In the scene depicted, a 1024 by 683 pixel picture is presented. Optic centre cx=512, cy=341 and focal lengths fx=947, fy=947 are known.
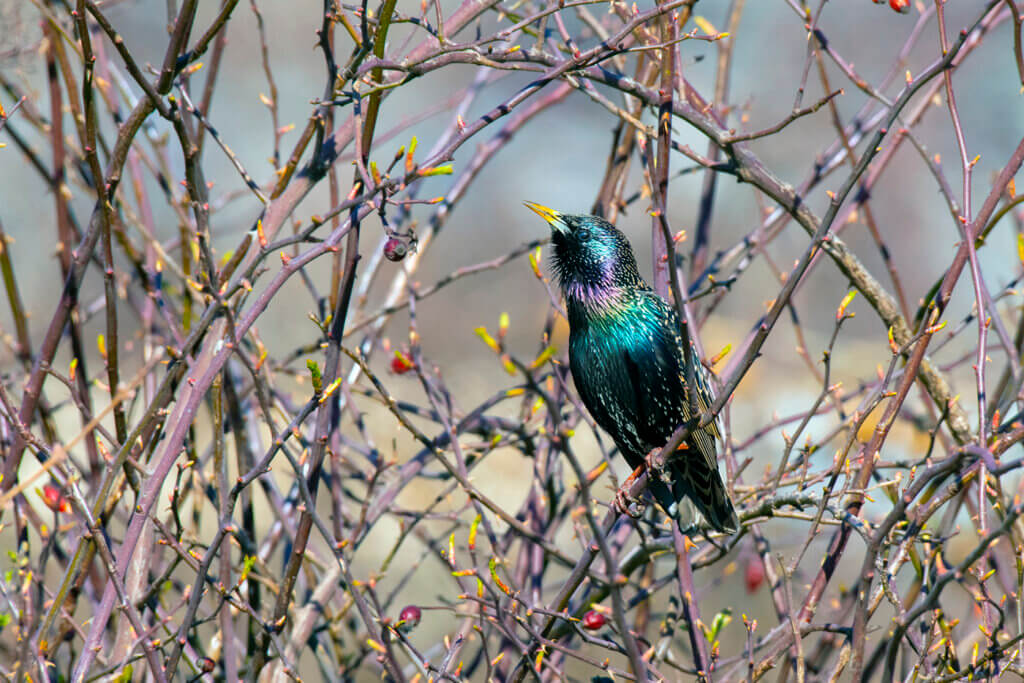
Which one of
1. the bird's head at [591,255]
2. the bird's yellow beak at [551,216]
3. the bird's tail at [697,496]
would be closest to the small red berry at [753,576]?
the bird's tail at [697,496]

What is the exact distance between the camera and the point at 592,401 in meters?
2.85

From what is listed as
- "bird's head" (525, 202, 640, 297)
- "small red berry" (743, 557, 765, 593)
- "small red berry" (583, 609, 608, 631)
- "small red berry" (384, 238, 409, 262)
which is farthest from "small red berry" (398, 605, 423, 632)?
"small red berry" (743, 557, 765, 593)

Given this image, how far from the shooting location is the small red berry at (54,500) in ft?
7.68

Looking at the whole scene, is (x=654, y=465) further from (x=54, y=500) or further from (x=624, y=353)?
(x=54, y=500)

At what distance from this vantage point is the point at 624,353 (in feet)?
9.28

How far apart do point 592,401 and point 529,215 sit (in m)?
8.76

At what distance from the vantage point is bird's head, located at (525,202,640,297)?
2.88m

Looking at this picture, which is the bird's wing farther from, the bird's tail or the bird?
the bird's tail

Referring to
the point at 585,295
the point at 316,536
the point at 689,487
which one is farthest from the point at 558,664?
the point at 316,536

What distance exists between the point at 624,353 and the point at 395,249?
1.06 metres

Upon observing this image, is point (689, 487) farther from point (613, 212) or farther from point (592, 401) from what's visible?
point (613, 212)

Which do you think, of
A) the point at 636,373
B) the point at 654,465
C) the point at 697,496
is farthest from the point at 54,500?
the point at 697,496

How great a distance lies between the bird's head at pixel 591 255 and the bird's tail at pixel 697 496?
59 centimetres

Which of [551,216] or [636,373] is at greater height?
[551,216]
